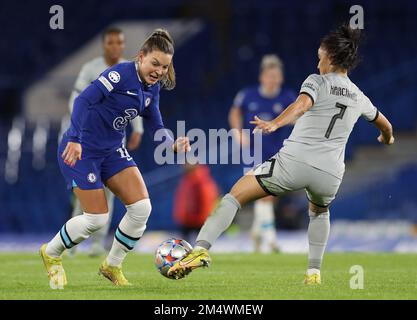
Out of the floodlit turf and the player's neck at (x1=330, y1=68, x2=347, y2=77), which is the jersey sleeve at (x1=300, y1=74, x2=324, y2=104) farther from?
the floodlit turf

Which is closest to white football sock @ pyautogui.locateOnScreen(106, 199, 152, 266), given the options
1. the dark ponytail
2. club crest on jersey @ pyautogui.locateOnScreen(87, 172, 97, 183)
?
club crest on jersey @ pyautogui.locateOnScreen(87, 172, 97, 183)

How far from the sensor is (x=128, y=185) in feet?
24.9

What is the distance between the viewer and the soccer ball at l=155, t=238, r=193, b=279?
24.0 feet

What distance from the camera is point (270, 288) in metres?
7.34

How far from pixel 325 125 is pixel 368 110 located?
48 cm

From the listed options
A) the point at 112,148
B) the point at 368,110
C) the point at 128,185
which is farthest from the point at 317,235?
the point at 112,148

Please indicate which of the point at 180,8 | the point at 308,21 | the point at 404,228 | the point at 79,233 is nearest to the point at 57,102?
the point at 180,8

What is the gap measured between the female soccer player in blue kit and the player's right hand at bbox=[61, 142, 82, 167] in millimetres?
143

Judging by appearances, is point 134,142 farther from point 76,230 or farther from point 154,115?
point 76,230

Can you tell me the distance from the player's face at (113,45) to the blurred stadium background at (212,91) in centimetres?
425

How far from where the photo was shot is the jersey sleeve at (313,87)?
7.10 m

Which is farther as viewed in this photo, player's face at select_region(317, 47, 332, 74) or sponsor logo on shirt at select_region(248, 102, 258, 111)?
sponsor logo on shirt at select_region(248, 102, 258, 111)

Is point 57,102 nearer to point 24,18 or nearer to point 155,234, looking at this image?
point 24,18

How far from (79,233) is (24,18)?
16537 millimetres
